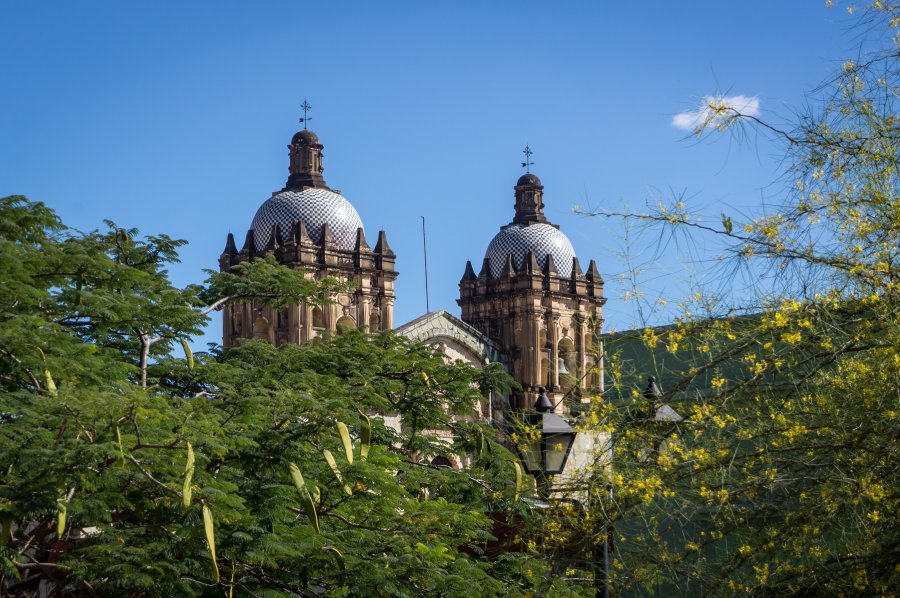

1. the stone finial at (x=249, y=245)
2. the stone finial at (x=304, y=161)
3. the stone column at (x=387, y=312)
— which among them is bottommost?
the stone column at (x=387, y=312)

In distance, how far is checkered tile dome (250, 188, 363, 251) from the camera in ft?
138

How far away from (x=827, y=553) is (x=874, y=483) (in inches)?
20.5

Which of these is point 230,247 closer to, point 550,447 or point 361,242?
point 361,242

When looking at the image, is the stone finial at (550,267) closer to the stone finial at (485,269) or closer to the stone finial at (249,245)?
the stone finial at (485,269)

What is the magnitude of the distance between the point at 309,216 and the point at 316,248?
1.41 meters

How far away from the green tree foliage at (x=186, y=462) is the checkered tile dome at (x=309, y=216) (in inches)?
1131

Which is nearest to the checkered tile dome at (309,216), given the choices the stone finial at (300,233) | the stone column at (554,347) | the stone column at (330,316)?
the stone finial at (300,233)

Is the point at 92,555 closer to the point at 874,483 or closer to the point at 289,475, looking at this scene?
the point at 289,475

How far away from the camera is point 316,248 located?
41.5 metres

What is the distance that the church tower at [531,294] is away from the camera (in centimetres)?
4666

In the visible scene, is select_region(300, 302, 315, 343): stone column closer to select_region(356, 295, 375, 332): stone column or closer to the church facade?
the church facade

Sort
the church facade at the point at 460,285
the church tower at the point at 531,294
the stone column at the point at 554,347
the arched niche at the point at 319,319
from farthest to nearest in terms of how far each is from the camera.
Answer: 1. the church tower at the point at 531,294
2. the stone column at the point at 554,347
3. the church facade at the point at 460,285
4. the arched niche at the point at 319,319

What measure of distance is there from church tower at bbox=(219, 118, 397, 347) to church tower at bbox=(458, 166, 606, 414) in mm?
6275

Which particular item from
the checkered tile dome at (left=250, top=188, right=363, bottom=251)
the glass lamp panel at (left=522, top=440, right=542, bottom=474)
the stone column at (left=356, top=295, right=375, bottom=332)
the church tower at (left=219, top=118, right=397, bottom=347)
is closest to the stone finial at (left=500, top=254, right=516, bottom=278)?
the church tower at (left=219, top=118, right=397, bottom=347)
